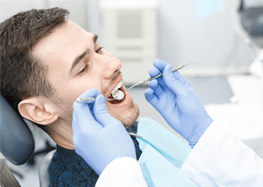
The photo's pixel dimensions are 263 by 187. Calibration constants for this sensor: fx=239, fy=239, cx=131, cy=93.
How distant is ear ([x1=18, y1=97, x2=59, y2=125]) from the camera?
961 mm

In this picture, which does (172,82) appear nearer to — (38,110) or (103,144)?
(103,144)

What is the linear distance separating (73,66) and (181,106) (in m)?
0.49

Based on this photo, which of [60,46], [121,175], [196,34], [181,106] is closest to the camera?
[121,175]

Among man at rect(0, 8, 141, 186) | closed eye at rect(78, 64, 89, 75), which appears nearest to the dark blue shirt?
man at rect(0, 8, 141, 186)

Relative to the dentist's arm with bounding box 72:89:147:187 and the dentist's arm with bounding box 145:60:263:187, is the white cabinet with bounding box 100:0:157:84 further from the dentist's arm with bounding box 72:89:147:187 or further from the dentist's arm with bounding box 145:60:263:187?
the dentist's arm with bounding box 72:89:147:187

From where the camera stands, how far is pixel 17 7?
1738mm

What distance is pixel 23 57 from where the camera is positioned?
3.01 ft

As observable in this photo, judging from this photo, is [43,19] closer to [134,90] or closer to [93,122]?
[93,122]

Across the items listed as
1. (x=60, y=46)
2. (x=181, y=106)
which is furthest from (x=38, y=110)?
(x=181, y=106)

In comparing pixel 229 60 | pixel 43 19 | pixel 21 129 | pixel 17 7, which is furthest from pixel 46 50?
pixel 229 60

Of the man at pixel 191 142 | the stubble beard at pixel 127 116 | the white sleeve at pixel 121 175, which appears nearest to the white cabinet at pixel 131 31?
the man at pixel 191 142

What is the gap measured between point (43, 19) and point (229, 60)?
9.79ft

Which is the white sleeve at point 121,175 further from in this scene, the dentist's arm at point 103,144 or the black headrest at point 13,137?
the black headrest at point 13,137

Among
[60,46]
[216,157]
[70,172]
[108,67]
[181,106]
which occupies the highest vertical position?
[60,46]
